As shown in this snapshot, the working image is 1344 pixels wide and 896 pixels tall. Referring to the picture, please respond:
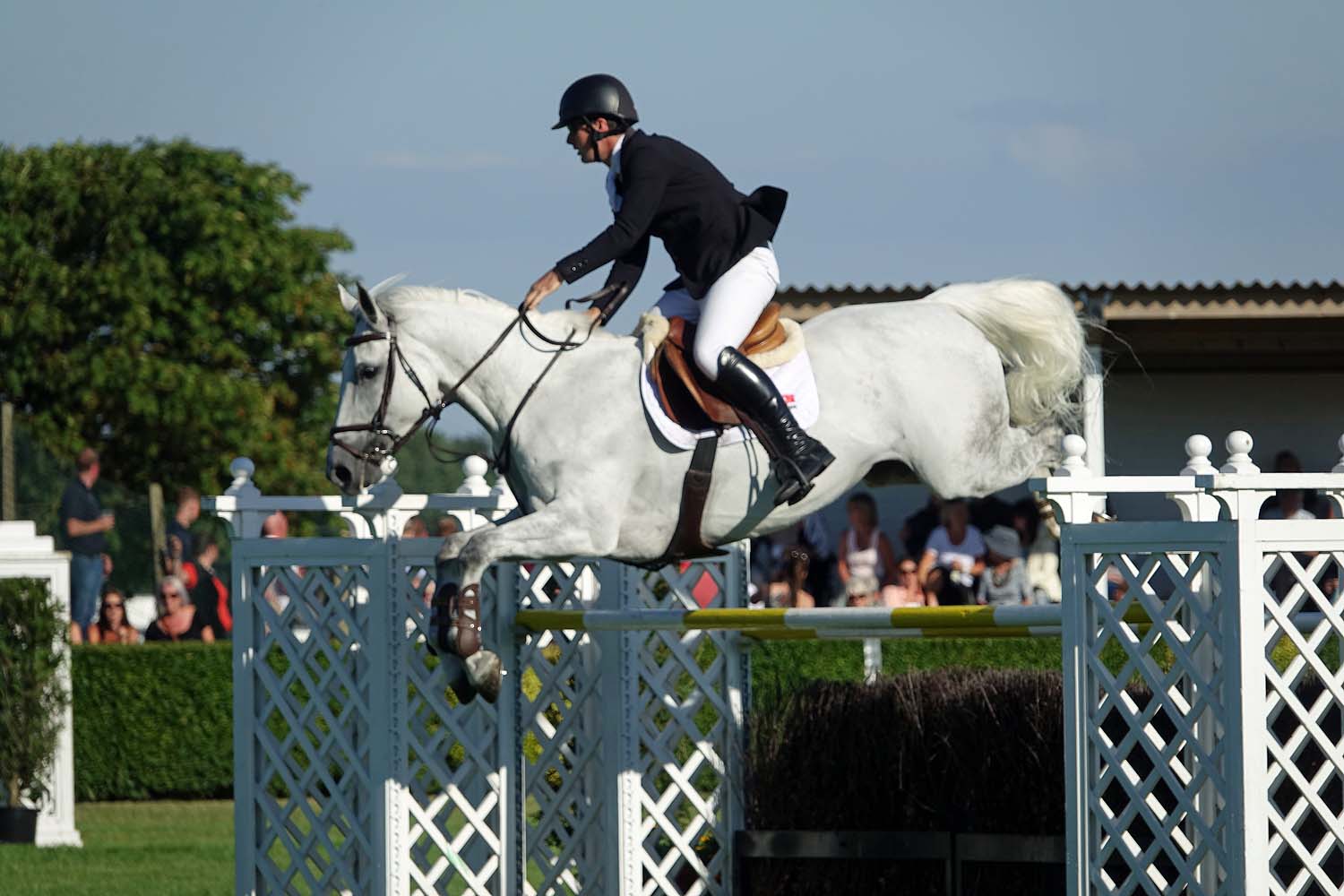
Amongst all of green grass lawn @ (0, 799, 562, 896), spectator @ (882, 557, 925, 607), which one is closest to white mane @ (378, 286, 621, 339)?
green grass lawn @ (0, 799, 562, 896)

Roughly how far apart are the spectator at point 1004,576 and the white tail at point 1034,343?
4.03 meters

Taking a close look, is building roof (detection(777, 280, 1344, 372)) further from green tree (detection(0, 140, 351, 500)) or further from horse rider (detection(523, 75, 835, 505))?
green tree (detection(0, 140, 351, 500))

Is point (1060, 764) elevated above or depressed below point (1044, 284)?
below

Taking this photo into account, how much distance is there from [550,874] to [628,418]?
5.64 ft

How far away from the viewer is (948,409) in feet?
19.5

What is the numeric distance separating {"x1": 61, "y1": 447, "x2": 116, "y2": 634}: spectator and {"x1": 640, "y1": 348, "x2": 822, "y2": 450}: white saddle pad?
8.03m

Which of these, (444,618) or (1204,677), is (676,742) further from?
(1204,677)

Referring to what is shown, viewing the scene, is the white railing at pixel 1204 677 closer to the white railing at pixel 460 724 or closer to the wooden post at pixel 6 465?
the white railing at pixel 460 724

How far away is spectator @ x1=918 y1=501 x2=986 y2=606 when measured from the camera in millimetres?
10547

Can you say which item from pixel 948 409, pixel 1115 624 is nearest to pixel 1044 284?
pixel 948 409

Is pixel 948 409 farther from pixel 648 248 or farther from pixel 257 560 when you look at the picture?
pixel 257 560

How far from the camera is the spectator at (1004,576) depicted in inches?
404

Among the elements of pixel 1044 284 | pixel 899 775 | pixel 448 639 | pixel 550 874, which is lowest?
pixel 550 874

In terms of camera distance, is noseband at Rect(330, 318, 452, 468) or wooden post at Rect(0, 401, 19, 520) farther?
wooden post at Rect(0, 401, 19, 520)
